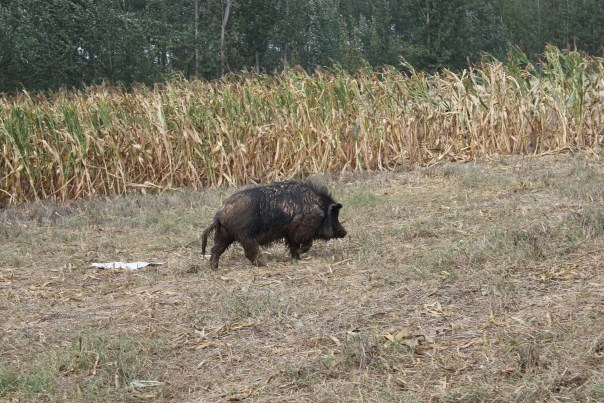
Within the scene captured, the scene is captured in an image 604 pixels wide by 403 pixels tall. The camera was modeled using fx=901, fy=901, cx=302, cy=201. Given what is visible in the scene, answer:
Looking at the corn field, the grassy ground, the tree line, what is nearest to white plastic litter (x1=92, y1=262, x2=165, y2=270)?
the grassy ground

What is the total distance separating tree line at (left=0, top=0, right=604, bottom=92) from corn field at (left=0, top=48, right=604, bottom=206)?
50.6 feet

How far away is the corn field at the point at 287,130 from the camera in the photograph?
578 inches

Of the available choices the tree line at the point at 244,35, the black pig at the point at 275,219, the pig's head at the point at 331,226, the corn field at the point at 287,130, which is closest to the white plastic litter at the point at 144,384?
the black pig at the point at 275,219

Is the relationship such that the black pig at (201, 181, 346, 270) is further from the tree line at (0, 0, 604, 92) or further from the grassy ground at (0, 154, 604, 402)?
the tree line at (0, 0, 604, 92)

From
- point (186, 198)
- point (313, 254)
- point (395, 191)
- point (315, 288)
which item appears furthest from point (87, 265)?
point (395, 191)

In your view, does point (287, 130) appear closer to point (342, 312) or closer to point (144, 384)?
point (342, 312)

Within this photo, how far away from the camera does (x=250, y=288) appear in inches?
310

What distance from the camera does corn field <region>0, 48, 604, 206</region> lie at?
48.2ft

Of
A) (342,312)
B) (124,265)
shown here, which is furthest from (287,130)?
(342,312)

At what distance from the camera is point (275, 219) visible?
29.1 ft

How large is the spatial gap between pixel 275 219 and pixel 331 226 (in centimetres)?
65

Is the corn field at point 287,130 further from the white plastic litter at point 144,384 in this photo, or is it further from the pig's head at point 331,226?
the white plastic litter at point 144,384

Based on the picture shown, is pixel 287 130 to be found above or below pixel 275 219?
above

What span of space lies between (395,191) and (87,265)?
4.85 metres
